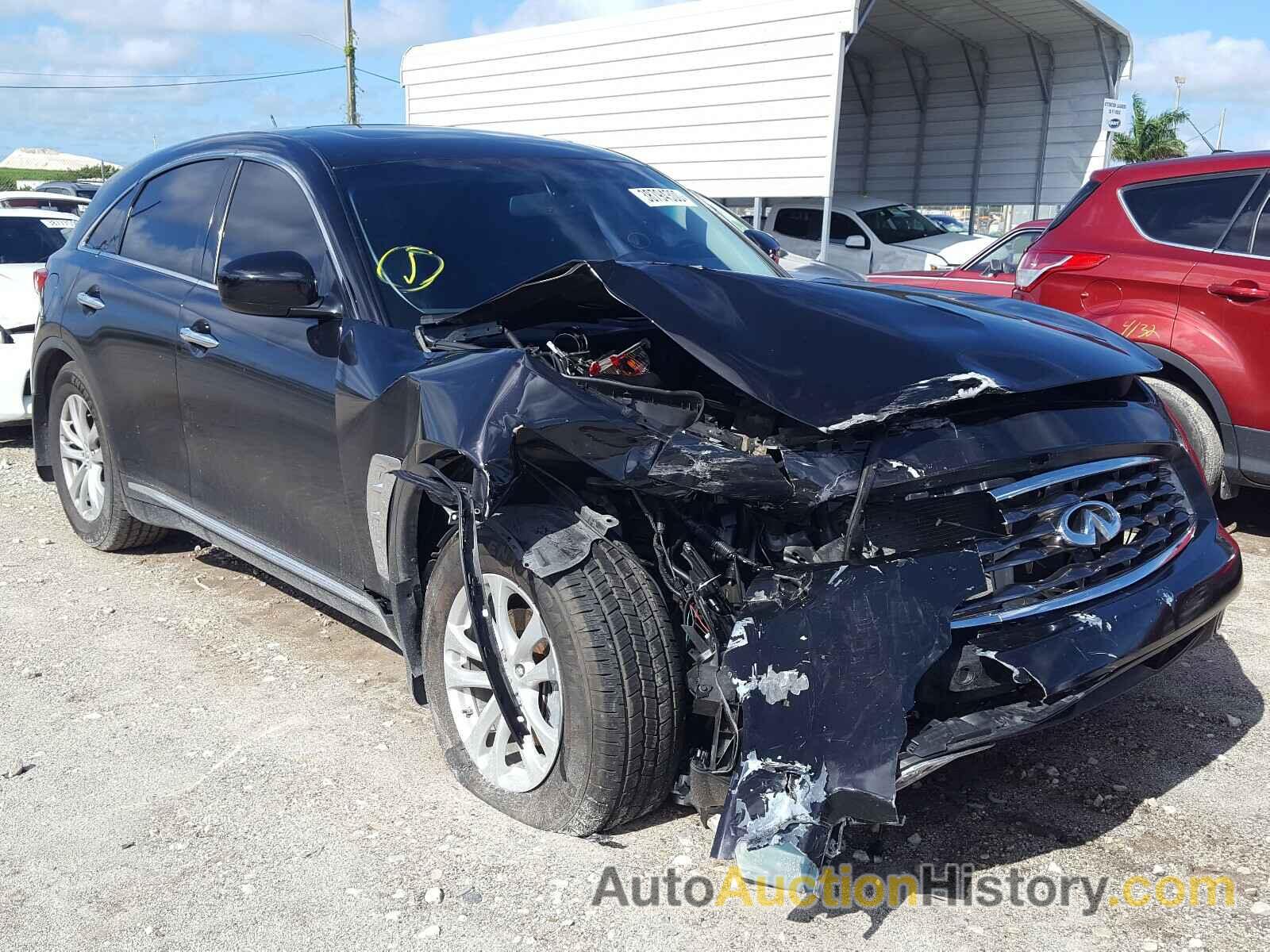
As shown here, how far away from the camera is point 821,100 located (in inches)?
477

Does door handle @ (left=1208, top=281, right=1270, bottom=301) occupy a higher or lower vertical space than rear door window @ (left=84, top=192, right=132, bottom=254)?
lower

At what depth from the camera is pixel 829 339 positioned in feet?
9.22

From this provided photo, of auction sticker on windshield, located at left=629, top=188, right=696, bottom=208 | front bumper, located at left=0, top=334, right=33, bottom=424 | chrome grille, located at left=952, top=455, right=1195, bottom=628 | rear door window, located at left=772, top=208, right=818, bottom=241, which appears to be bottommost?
front bumper, located at left=0, top=334, right=33, bottom=424

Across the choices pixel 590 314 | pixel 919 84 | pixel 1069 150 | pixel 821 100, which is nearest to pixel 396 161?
pixel 590 314

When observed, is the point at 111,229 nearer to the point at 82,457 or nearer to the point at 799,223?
the point at 82,457

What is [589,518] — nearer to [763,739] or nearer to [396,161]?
[763,739]

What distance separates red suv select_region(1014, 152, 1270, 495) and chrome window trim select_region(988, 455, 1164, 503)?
222 centimetres

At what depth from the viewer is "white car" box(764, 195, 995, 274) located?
14844mm

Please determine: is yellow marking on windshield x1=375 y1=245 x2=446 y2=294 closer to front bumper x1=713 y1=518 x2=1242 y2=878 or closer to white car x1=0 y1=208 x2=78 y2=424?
front bumper x1=713 y1=518 x2=1242 y2=878

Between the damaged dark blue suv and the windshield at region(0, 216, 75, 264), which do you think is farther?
the windshield at region(0, 216, 75, 264)

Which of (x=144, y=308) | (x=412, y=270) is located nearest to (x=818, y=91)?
(x=144, y=308)

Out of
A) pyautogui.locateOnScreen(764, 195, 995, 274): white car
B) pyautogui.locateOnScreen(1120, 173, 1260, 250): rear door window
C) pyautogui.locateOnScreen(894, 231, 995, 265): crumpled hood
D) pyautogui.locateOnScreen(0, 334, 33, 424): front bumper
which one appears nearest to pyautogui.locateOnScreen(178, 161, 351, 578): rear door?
pyautogui.locateOnScreen(1120, 173, 1260, 250): rear door window

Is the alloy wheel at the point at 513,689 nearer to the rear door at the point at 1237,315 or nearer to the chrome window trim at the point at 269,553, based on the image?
the chrome window trim at the point at 269,553

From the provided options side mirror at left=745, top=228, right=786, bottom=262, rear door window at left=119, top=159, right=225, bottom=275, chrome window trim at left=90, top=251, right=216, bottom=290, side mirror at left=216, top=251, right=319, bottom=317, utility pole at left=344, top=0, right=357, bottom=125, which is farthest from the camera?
utility pole at left=344, top=0, right=357, bottom=125
